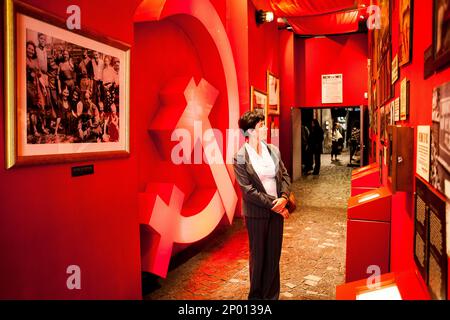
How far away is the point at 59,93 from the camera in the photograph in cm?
226

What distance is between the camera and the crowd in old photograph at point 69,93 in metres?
2.09

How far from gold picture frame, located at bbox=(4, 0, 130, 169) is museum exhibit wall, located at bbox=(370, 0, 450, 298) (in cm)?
193

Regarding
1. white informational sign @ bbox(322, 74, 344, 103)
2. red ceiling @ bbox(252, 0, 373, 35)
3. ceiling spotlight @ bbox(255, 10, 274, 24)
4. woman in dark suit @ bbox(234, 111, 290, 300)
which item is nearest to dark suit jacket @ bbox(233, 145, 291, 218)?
woman in dark suit @ bbox(234, 111, 290, 300)

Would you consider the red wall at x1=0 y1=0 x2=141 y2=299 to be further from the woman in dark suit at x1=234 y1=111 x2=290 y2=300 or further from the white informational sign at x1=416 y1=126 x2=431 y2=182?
the white informational sign at x1=416 y1=126 x2=431 y2=182

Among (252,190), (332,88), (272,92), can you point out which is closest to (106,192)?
(252,190)

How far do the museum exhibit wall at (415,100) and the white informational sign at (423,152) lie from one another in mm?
42

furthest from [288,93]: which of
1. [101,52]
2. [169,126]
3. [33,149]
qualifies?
[33,149]

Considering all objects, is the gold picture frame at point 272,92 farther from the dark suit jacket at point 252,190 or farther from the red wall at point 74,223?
the red wall at point 74,223

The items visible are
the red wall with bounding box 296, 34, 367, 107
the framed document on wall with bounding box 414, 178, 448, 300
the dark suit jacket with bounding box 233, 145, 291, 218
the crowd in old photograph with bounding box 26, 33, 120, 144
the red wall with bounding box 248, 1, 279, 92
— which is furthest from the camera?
the red wall with bounding box 296, 34, 367, 107

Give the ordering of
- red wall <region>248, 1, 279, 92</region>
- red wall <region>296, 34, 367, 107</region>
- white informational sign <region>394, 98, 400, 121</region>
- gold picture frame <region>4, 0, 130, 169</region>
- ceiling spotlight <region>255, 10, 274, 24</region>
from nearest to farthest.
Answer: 1. gold picture frame <region>4, 0, 130, 169</region>
2. white informational sign <region>394, 98, 400, 121</region>
3. red wall <region>248, 1, 279, 92</region>
4. ceiling spotlight <region>255, 10, 274, 24</region>
5. red wall <region>296, 34, 367, 107</region>

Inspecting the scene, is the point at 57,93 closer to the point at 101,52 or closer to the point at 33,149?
the point at 33,149

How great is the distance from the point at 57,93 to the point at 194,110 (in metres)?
1.97

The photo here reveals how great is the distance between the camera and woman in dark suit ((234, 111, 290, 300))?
2.88 metres

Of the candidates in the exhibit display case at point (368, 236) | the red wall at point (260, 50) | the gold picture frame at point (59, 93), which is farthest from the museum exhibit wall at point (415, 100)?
the red wall at point (260, 50)
